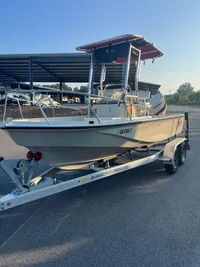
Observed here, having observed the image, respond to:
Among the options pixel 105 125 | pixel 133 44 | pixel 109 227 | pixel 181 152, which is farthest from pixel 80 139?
pixel 181 152

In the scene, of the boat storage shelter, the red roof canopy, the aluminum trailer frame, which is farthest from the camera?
the boat storage shelter

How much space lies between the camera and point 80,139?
3816 millimetres

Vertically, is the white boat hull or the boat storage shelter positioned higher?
the boat storage shelter

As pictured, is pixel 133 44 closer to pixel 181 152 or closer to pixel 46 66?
pixel 181 152

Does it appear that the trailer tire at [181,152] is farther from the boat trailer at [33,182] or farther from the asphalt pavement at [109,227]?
the boat trailer at [33,182]

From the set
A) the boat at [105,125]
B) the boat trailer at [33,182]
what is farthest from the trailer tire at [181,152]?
the boat trailer at [33,182]

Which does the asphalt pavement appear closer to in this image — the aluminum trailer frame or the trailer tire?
the aluminum trailer frame

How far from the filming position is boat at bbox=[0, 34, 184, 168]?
3590mm

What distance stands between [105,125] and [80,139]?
18.9 inches

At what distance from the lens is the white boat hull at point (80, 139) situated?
11.6ft

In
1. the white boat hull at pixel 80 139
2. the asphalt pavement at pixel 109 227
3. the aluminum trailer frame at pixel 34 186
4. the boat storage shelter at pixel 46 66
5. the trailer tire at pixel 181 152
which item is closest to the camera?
the asphalt pavement at pixel 109 227

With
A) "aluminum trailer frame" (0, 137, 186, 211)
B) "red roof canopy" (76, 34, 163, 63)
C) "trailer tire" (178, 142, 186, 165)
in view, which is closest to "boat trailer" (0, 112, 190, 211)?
"aluminum trailer frame" (0, 137, 186, 211)

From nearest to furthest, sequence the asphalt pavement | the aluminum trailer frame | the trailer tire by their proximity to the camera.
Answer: the asphalt pavement < the aluminum trailer frame < the trailer tire

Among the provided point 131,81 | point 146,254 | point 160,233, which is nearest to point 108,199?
point 160,233
